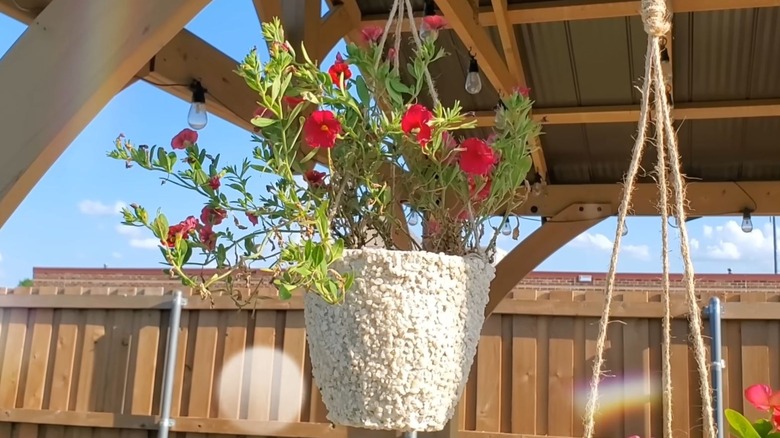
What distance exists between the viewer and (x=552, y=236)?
3.16 metres

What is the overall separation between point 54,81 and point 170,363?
8.04 feet

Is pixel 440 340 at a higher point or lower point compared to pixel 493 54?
lower

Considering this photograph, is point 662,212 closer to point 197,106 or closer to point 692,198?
point 197,106

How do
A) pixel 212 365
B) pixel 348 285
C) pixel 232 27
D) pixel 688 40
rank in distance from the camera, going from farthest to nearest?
pixel 212 365, pixel 688 40, pixel 232 27, pixel 348 285

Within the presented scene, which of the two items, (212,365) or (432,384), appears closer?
(432,384)

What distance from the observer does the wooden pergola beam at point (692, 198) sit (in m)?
3.05

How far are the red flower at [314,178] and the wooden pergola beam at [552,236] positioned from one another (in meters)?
2.21

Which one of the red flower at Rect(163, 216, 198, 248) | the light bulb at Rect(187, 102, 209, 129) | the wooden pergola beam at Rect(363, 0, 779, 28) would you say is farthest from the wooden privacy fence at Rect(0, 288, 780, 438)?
the red flower at Rect(163, 216, 198, 248)

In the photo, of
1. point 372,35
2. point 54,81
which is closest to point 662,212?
point 372,35

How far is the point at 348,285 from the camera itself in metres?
0.74

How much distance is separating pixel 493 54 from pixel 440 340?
5.08ft

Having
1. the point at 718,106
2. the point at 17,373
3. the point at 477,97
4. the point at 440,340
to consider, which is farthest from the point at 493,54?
the point at 17,373

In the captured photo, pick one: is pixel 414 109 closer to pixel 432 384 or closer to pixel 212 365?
pixel 432 384

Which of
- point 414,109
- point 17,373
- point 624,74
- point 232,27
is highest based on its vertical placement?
point 624,74
